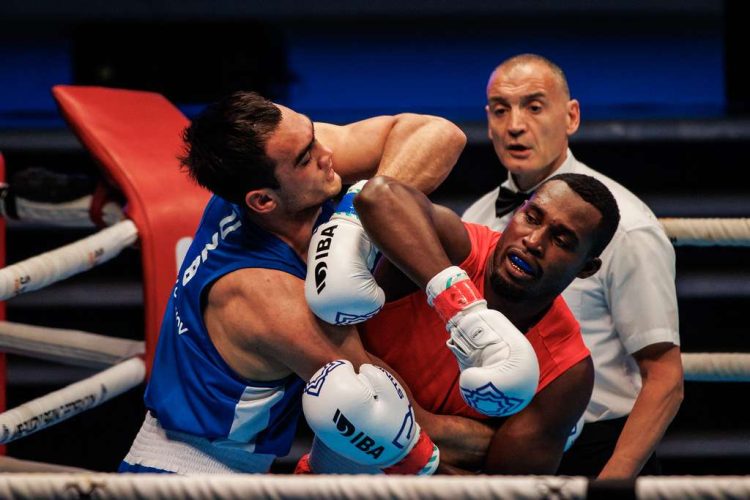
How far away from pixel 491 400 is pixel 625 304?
3.07 ft

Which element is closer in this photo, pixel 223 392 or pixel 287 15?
pixel 223 392

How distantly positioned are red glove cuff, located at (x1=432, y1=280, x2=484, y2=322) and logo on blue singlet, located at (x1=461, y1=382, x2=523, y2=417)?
0.12 meters

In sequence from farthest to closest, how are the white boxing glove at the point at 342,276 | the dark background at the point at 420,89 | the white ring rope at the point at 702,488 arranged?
the dark background at the point at 420,89 < the white boxing glove at the point at 342,276 < the white ring rope at the point at 702,488

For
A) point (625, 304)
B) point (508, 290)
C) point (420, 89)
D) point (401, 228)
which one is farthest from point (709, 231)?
point (420, 89)

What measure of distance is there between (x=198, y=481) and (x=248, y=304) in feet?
2.11

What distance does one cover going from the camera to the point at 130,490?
1167 mm

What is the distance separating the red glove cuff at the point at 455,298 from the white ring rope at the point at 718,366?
3.54ft

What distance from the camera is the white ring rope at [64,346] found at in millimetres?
2322

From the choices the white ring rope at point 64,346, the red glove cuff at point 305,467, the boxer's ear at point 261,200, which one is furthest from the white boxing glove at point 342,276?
the white ring rope at point 64,346

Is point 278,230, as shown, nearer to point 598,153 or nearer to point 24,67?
point 598,153

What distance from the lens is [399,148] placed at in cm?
195

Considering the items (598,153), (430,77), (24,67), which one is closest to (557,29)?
(430,77)

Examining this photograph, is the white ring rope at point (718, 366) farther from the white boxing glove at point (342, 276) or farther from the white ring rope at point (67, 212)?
the white ring rope at point (67, 212)

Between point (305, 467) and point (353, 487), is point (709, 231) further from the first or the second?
point (353, 487)
